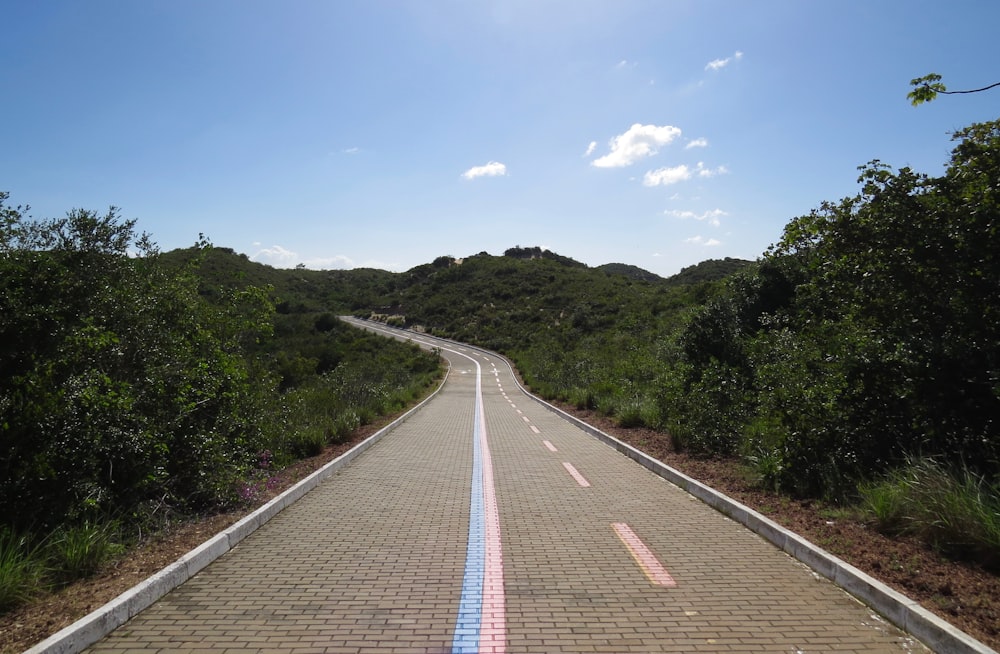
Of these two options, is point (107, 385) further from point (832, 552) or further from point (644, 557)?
point (832, 552)

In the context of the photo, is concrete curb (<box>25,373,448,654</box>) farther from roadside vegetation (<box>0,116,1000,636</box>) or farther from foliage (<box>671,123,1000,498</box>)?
foliage (<box>671,123,1000,498</box>)

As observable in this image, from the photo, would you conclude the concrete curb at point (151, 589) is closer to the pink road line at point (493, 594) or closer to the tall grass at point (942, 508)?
the pink road line at point (493, 594)

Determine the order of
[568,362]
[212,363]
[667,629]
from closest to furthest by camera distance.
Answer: [667,629] < [212,363] < [568,362]

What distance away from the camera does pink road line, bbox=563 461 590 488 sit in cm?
905

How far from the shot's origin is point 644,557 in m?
5.41

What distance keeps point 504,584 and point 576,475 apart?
17.2 feet

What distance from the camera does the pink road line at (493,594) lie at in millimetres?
3641

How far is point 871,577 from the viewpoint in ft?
14.9

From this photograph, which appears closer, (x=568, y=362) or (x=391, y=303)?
(x=568, y=362)

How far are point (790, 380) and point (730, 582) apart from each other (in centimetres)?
484

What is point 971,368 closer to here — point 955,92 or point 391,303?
point 955,92

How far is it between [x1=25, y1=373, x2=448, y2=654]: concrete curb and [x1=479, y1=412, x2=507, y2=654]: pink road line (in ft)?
8.61

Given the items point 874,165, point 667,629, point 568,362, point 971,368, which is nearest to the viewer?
point 667,629

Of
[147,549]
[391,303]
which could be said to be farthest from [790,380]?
[391,303]
